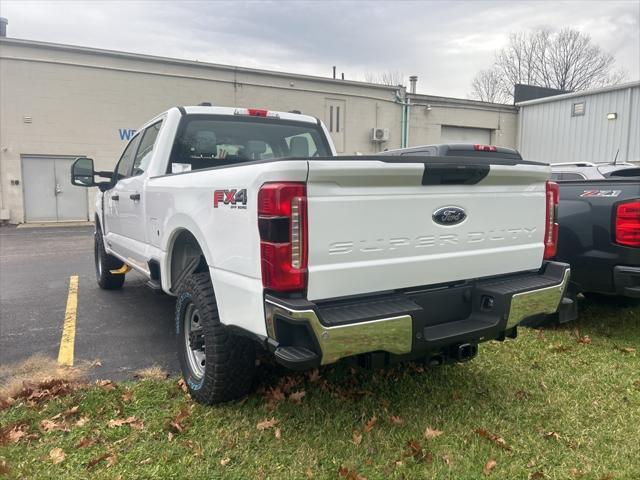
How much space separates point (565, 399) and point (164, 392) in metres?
2.81

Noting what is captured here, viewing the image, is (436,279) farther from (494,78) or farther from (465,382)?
(494,78)

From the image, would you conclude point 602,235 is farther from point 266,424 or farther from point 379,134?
point 379,134

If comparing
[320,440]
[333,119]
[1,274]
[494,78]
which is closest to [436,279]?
[320,440]

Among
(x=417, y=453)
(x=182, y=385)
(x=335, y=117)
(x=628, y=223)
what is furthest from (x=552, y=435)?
(x=335, y=117)

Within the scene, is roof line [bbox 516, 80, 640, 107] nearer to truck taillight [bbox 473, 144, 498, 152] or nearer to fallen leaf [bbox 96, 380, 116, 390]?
truck taillight [bbox 473, 144, 498, 152]

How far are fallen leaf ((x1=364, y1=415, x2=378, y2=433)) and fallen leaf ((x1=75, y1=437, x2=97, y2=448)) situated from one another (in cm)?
162

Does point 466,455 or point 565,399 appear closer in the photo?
point 466,455

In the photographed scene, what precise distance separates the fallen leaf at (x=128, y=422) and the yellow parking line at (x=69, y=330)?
130cm

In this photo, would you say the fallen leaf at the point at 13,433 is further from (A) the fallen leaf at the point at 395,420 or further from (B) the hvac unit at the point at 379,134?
(B) the hvac unit at the point at 379,134

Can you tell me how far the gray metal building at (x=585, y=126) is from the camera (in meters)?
18.4

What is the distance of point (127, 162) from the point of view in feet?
18.5

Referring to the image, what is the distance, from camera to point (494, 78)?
140ft

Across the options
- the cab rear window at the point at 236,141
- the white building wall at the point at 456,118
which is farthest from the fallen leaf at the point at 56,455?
the white building wall at the point at 456,118

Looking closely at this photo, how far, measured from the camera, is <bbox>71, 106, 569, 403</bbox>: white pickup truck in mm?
2428
